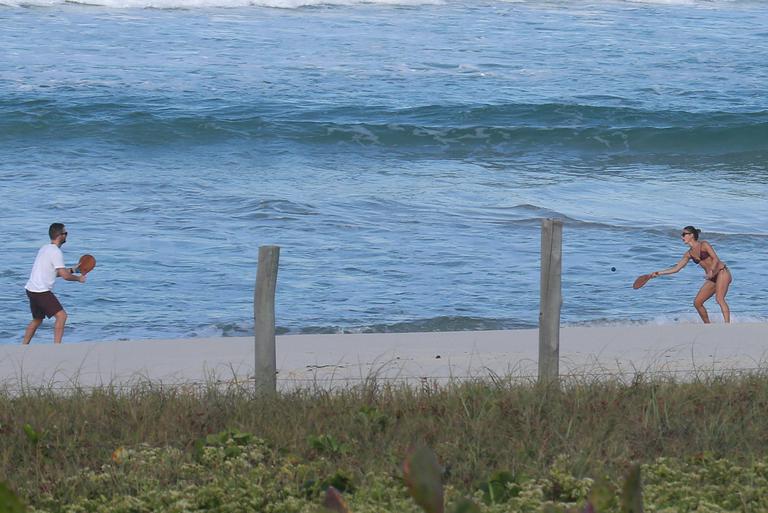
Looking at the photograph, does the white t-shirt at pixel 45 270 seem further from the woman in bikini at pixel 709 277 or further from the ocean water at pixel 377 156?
the woman in bikini at pixel 709 277

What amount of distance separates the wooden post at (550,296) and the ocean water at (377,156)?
15.5ft

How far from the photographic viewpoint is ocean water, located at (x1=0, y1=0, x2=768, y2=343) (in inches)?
527

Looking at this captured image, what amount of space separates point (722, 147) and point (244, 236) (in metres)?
14.2

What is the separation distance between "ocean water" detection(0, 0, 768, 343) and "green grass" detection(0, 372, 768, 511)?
17.4 ft

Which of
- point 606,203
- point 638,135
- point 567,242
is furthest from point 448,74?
point 567,242

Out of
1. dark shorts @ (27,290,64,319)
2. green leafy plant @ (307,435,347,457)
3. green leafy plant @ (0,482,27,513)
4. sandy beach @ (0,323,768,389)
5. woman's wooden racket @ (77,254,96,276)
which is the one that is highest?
woman's wooden racket @ (77,254,96,276)

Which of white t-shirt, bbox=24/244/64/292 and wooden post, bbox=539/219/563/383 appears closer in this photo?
wooden post, bbox=539/219/563/383

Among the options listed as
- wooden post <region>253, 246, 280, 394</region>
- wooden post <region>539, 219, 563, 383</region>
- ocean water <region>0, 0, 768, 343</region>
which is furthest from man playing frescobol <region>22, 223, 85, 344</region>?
wooden post <region>539, 219, 563, 383</region>

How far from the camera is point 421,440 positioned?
235 inches

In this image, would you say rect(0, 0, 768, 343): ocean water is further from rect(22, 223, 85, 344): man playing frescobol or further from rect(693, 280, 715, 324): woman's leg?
rect(22, 223, 85, 344): man playing frescobol

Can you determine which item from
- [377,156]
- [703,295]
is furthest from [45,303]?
[377,156]

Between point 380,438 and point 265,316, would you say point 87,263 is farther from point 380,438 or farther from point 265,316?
point 380,438

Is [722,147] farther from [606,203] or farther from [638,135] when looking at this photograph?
[606,203]

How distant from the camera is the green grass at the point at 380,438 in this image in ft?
17.5
